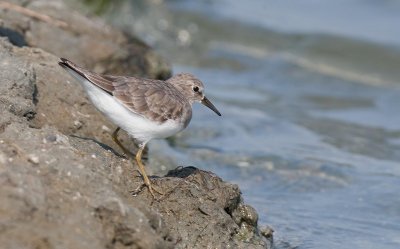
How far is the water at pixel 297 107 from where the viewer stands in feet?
22.9

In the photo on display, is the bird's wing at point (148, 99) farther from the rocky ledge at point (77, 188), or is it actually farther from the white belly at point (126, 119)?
the rocky ledge at point (77, 188)

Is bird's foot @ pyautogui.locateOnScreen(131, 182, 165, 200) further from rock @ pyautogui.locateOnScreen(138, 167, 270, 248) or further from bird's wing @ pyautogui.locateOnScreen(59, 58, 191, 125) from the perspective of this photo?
bird's wing @ pyautogui.locateOnScreen(59, 58, 191, 125)

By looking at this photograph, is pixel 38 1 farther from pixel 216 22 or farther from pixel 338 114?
pixel 216 22

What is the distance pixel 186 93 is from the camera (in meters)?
6.18

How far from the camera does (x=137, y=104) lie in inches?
210

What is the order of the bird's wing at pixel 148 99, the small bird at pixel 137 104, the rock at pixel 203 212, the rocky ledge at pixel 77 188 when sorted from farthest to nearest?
the bird's wing at pixel 148 99, the small bird at pixel 137 104, the rock at pixel 203 212, the rocky ledge at pixel 77 188

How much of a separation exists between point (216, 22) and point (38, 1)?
259 inches

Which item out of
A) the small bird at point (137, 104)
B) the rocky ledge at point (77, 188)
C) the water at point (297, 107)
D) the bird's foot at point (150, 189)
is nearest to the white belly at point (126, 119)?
the small bird at point (137, 104)

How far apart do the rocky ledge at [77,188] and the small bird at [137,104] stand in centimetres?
22

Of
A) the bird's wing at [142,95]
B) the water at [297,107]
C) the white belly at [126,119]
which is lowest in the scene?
the white belly at [126,119]

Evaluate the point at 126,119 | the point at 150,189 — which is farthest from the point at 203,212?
the point at 126,119

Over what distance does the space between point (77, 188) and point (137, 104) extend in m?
1.20

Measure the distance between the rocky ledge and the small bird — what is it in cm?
22

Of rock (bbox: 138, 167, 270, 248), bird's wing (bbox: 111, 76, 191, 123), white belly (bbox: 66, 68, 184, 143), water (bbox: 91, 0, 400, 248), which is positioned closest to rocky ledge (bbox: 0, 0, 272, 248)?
rock (bbox: 138, 167, 270, 248)
